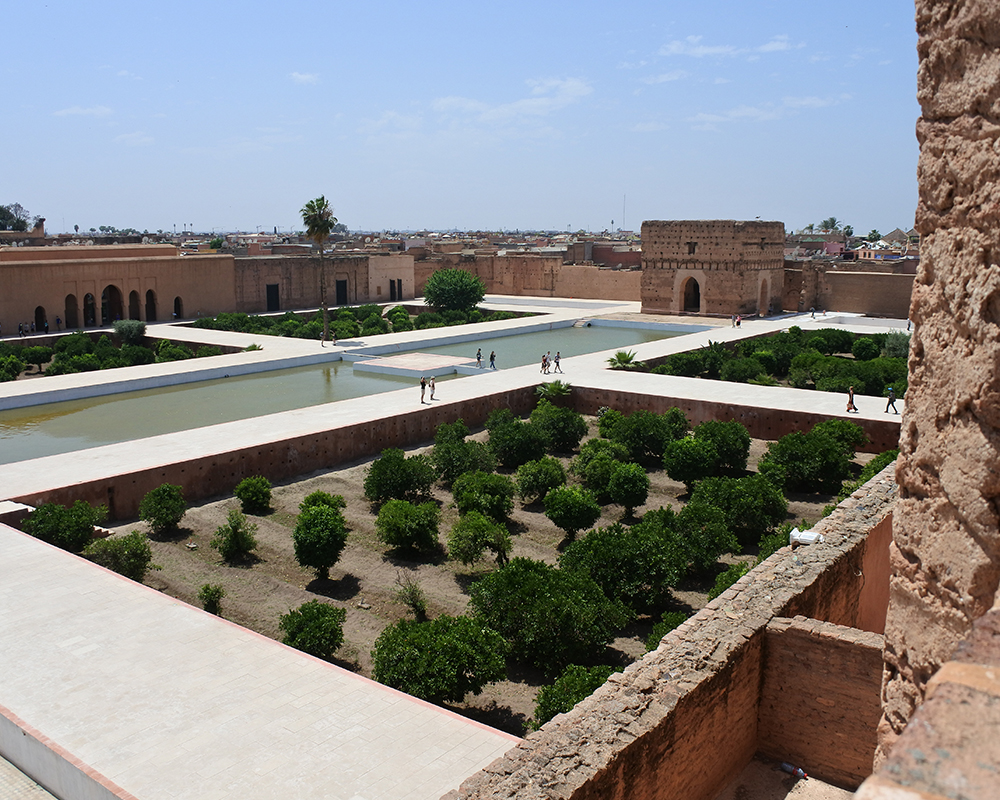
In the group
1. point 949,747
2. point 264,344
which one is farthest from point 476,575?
point 264,344

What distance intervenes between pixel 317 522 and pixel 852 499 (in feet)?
17.2

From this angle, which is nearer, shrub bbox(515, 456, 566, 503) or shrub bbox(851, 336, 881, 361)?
shrub bbox(515, 456, 566, 503)

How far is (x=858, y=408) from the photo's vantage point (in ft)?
49.6

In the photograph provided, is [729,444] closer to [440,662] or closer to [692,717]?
[440,662]

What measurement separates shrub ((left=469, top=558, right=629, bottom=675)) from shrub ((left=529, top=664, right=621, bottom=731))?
0.73 m

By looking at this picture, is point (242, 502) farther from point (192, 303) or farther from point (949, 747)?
point (192, 303)

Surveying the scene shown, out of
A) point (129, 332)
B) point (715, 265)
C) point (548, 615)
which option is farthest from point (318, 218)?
point (548, 615)

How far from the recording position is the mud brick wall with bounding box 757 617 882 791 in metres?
5.23

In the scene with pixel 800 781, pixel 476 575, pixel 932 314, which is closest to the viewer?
pixel 932 314

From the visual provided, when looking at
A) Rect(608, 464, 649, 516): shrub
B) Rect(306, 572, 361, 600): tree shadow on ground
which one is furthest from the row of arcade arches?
Rect(608, 464, 649, 516): shrub

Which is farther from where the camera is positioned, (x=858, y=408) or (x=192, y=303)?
(x=192, y=303)

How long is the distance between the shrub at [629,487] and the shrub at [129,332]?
58.2ft

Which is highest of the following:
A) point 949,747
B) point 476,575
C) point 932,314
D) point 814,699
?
point 932,314

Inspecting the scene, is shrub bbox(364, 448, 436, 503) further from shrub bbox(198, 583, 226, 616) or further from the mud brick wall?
the mud brick wall
